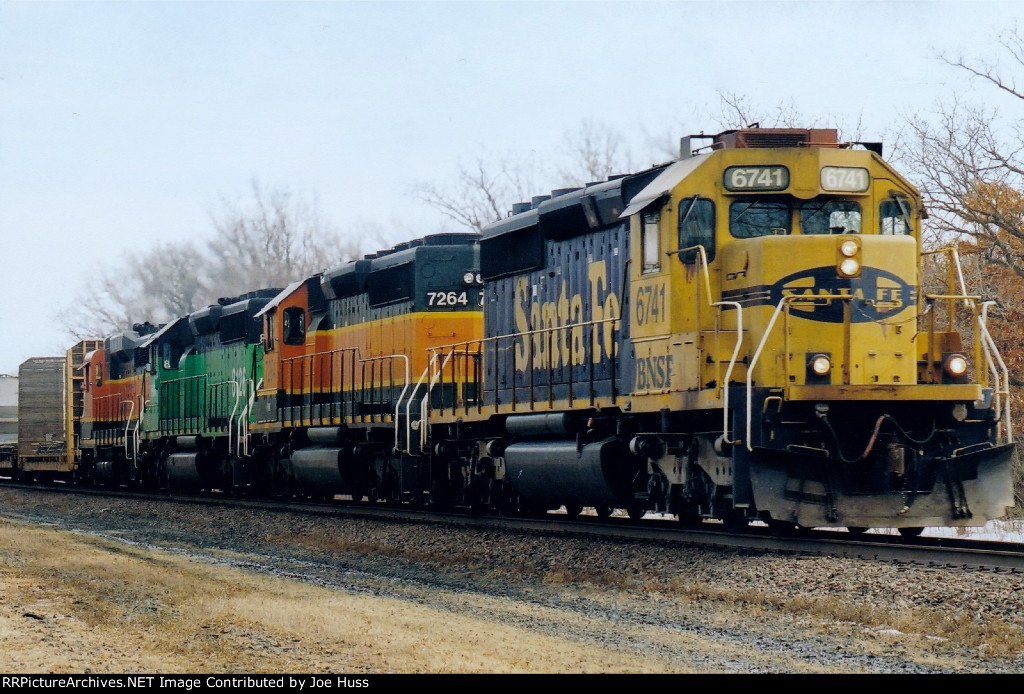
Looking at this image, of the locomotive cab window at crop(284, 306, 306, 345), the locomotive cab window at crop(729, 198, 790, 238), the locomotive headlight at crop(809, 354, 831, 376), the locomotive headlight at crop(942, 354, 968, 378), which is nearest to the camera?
the locomotive headlight at crop(809, 354, 831, 376)

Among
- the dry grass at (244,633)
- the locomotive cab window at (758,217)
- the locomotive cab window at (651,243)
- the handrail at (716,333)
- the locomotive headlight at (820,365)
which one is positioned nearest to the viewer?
the dry grass at (244,633)

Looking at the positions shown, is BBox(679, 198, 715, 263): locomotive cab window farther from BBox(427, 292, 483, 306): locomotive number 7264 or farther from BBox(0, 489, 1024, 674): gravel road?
BBox(427, 292, 483, 306): locomotive number 7264

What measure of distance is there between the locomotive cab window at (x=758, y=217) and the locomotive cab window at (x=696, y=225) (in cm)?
20

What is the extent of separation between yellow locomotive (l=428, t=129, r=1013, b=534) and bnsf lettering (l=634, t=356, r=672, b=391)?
0.03 m

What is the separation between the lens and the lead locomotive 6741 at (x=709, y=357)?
11.2 m

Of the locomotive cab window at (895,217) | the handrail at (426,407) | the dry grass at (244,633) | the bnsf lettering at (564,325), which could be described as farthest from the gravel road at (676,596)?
the locomotive cab window at (895,217)

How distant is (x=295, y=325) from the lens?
73.1 ft

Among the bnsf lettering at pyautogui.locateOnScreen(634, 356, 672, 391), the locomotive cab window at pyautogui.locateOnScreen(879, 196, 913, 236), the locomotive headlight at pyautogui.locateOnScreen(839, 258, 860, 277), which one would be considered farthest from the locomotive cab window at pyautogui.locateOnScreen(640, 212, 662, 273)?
the locomotive cab window at pyautogui.locateOnScreen(879, 196, 913, 236)

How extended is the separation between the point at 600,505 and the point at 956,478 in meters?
3.64

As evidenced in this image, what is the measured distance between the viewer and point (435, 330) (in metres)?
18.5

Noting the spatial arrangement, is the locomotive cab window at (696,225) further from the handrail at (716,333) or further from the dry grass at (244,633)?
the dry grass at (244,633)

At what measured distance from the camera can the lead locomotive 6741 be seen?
11.2 meters

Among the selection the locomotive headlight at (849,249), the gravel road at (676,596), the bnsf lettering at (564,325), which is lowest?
the gravel road at (676,596)
